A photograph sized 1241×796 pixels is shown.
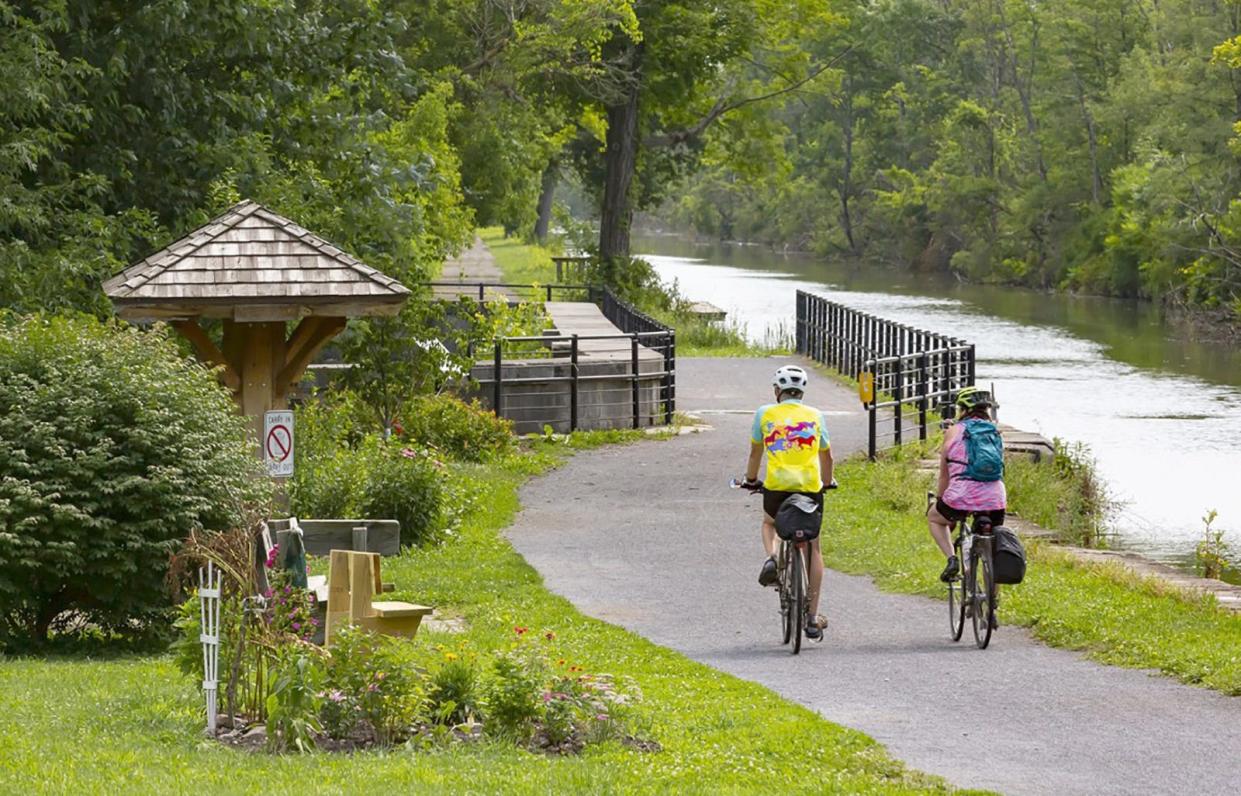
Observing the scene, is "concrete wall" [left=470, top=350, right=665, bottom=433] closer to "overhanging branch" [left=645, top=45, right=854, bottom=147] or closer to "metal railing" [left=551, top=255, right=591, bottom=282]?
"metal railing" [left=551, top=255, right=591, bottom=282]

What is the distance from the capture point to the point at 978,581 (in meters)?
12.5

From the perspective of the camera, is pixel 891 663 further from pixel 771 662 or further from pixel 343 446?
pixel 343 446

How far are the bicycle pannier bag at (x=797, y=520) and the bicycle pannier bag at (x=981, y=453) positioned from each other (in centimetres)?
119

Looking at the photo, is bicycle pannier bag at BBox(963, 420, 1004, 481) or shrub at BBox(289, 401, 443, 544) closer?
bicycle pannier bag at BBox(963, 420, 1004, 481)

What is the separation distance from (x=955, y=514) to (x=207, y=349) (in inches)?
235

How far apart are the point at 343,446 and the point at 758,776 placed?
12.3 metres

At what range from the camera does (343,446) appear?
65.6ft

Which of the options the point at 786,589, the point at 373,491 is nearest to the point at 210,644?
the point at 786,589

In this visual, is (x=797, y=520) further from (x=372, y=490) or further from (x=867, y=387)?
(x=867, y=387)

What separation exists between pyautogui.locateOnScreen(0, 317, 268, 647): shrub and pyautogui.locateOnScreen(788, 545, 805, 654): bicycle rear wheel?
3435mm

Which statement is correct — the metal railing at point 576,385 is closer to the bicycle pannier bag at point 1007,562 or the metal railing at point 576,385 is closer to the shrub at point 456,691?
the bicycle pannier bag at point 1007,562

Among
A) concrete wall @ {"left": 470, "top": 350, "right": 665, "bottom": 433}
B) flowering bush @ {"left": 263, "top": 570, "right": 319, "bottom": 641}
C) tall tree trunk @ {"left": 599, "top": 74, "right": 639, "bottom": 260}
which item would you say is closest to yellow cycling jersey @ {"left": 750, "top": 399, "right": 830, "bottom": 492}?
flowering bush @ {"left": 263, "top": 570, "right": 319, "bottom": 641}

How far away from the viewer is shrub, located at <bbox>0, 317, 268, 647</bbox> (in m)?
11.6

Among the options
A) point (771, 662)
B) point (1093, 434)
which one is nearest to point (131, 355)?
point (771, 662)
